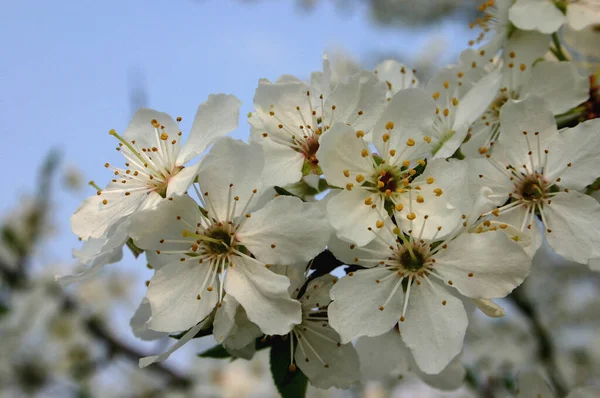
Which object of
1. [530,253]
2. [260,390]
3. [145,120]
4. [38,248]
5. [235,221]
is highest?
[145,120]

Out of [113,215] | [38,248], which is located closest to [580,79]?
[113,215]

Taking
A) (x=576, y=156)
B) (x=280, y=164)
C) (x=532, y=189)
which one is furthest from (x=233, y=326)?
(x=576, y=156)

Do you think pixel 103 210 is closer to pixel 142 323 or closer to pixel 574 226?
pixel 142 323

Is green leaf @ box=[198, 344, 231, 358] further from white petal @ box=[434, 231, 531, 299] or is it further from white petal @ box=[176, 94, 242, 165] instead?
white petal @ box=[434, 231, 531, 299]

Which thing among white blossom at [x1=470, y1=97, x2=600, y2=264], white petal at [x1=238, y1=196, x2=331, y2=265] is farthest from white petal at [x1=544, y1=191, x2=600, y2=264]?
white petal at [x1=238, y1=196, x2=331, y2=265]

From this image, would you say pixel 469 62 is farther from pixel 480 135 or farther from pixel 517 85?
pixel 480 135
